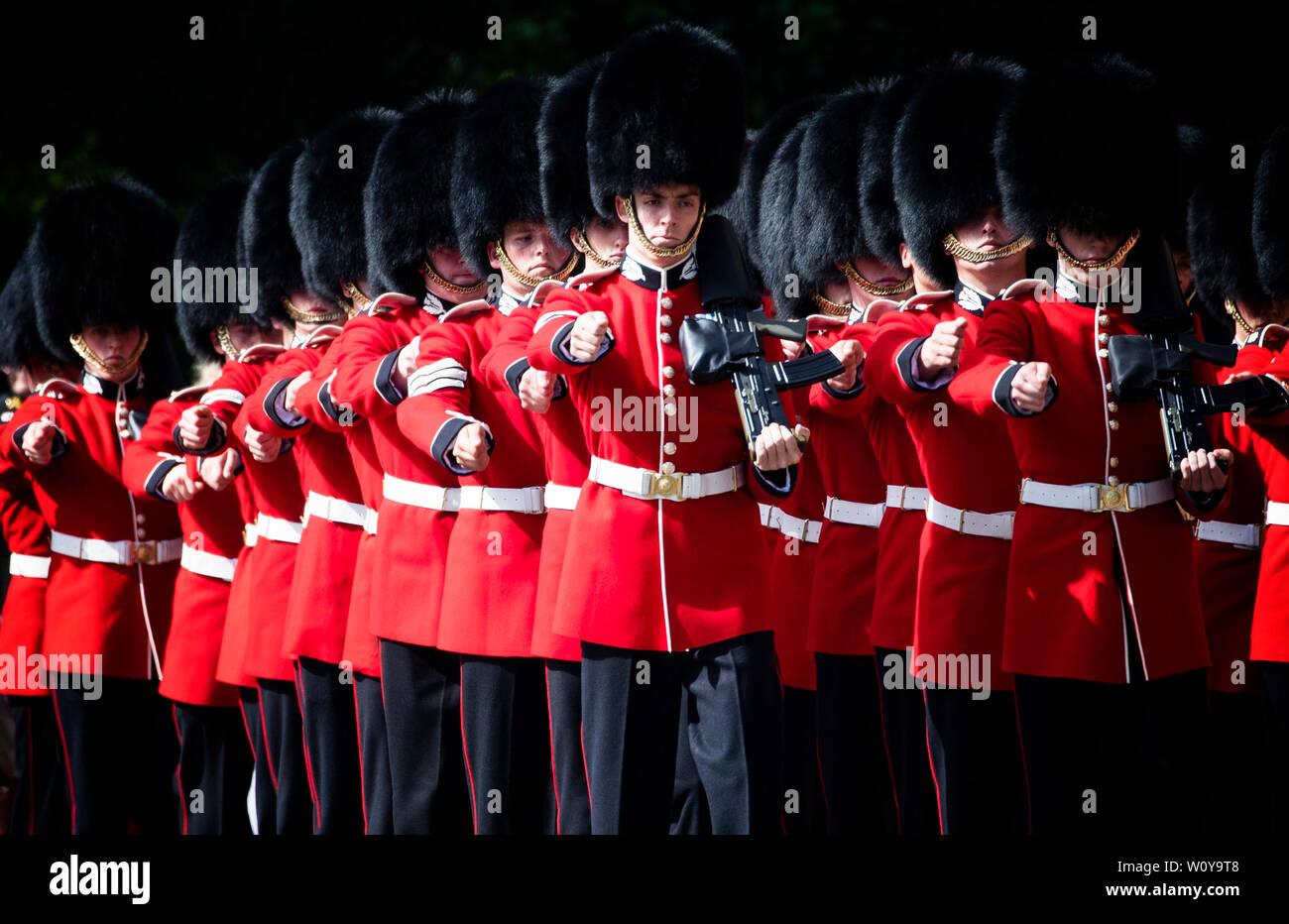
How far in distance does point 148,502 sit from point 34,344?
140 cm

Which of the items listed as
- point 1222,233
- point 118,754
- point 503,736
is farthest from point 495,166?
point 118,754

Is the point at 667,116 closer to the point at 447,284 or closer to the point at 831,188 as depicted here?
the point at 447,284

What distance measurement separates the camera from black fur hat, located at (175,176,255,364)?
6863 millimetres

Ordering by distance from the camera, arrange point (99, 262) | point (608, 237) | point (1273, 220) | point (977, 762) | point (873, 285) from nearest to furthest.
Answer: point (977, 762), point (608, 237), point (1273, 220), point (873, 285), point (99, 262)

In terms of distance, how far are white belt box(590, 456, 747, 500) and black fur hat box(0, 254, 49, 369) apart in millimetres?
3836

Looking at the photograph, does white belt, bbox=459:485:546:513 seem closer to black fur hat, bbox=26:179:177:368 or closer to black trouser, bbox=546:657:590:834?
black trouser, bbox=546:657:590:834

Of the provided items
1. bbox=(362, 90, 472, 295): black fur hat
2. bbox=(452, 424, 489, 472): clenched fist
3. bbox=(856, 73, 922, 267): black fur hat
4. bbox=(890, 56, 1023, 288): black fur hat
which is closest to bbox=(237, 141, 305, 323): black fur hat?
bbox=(362, 90, 472, 295): black fur hat

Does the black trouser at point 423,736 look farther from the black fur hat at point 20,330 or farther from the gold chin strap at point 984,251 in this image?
the black fur hat at point 20,330

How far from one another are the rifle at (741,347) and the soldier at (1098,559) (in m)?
0.42

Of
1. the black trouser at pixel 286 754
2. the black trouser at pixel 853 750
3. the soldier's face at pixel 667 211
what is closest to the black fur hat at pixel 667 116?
the soldier's face at pixel 667 211

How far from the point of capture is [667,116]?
445cm

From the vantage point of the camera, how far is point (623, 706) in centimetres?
413

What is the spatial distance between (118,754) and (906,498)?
258cm
